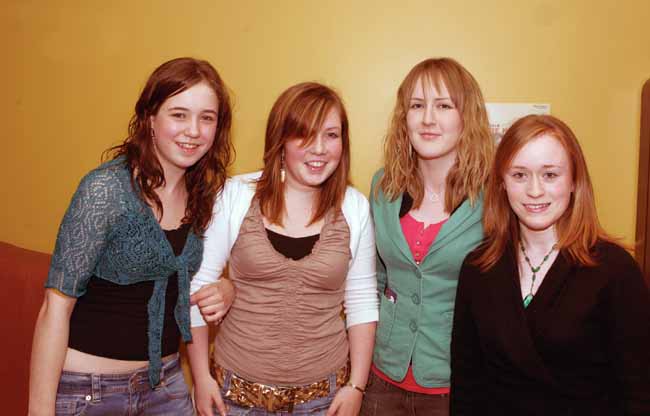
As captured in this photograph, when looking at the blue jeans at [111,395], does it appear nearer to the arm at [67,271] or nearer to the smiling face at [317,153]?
the arm at [67,271]

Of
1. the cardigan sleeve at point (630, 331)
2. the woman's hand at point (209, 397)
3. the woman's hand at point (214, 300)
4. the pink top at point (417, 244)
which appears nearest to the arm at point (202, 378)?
the woman's hand at point (209, 397)

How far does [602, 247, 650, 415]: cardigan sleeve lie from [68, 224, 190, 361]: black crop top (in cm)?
129

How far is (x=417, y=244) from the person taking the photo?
65.7 inches

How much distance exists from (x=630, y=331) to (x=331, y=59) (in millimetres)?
1521

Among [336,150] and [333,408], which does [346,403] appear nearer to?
[333,408]

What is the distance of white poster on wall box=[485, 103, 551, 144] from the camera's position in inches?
83.7

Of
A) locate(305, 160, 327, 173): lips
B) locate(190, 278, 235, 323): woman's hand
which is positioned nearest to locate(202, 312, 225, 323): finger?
locate(190, 278, 235, 323): woman's hand

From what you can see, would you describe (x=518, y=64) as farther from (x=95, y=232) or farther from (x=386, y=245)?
(x=95, y=232)

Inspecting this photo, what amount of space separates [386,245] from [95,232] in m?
0.92

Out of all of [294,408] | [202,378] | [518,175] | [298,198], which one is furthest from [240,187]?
[518,175]

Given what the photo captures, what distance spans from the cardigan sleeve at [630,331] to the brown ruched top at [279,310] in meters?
0.78

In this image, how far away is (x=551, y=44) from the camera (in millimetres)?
2096

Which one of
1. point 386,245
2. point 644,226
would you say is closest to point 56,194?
point 386,245

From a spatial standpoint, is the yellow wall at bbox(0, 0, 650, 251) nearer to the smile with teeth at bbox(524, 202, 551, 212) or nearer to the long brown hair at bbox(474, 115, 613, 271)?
the long brown hair at bbox(474, 115, 613, 271)
